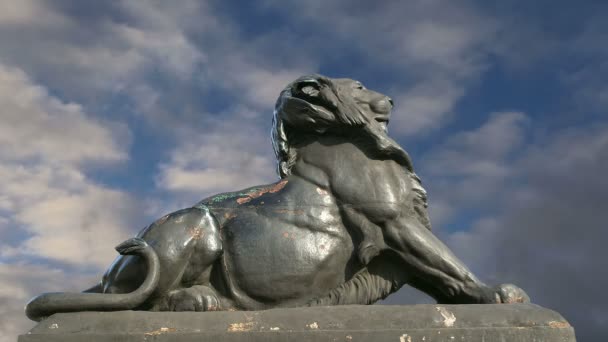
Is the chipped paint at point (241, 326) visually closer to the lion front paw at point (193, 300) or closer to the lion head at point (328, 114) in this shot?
the lion front paw at point (193, 300)

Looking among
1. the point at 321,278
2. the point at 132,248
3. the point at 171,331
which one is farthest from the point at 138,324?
the point at 321,278

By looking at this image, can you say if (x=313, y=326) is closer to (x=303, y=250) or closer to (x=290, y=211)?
(x=303, y=250)

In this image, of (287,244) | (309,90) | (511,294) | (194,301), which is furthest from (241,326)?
(309,90)

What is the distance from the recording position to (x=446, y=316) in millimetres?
3865

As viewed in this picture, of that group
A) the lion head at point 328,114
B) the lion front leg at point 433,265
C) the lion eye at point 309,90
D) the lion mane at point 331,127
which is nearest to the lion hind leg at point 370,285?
the lion mane at point 331,127

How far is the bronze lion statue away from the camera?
438cm

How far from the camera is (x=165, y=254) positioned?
4410 millimetres

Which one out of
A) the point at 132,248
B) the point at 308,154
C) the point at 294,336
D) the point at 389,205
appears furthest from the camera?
the point at 308,154

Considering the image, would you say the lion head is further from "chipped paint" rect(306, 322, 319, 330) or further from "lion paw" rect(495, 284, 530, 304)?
"chipped paint" rect(306, 322, 319, 330)

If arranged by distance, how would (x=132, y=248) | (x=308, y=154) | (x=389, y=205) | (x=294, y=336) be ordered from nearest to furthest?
(x=294, y=336) → (x=132, y=248) → (x=389, y=205) → (x=308, y=154)

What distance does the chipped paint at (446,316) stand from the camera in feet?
12.6

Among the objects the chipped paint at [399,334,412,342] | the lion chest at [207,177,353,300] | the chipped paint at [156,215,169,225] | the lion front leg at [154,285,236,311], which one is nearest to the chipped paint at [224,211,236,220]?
the lion chest at [207,177,353,300]

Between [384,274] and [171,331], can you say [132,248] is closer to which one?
[171,331]

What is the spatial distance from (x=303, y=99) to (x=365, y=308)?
70.9 inches
